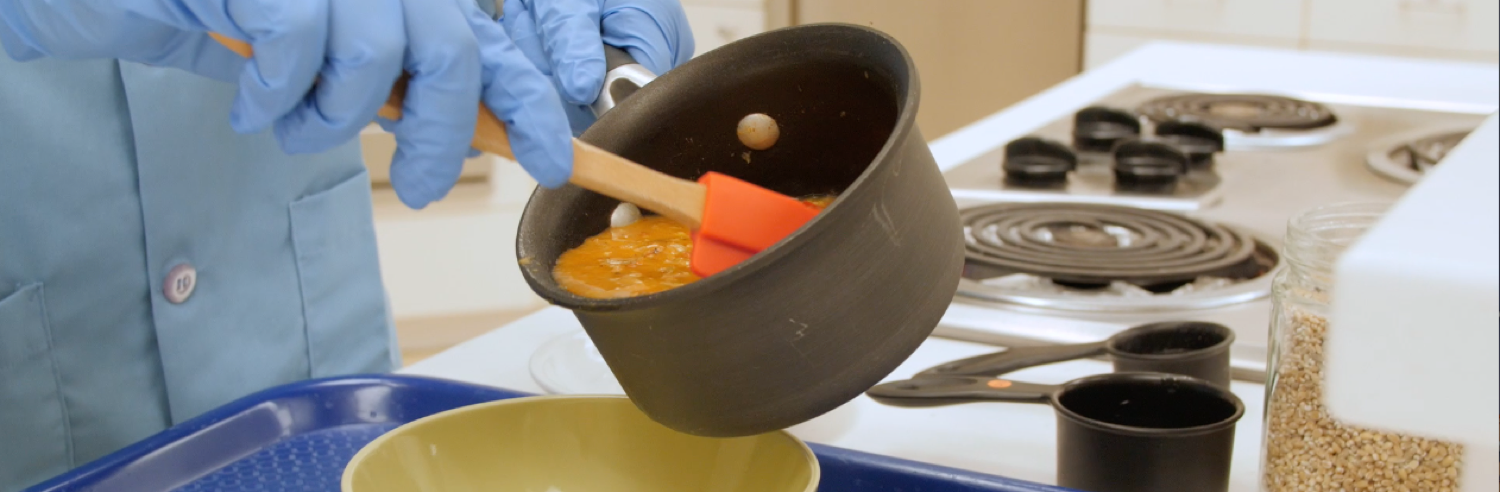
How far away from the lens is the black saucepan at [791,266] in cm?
49

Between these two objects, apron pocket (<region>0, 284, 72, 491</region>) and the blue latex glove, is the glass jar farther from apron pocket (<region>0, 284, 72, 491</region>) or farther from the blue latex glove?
apron pocket (<region>0, 284, 72, 491</region>)

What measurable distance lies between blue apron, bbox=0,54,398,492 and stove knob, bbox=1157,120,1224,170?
879 mm

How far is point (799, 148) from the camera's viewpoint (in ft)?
2.24

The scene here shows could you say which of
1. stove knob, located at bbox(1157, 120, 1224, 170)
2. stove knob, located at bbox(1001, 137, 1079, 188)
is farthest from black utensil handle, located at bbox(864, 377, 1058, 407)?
stove knob, located at bbox(1157, 120, 1224, 170)

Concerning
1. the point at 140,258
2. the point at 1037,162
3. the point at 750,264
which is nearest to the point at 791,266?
the point at 750,264

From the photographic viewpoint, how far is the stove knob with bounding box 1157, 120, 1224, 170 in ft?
4.44

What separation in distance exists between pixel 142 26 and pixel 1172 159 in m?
1.01

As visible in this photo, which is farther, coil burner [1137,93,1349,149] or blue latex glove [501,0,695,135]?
coil burner [1137,93,1349,149]

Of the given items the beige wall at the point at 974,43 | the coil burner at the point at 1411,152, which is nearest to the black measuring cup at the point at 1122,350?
the coil burner at the point at 1411,152

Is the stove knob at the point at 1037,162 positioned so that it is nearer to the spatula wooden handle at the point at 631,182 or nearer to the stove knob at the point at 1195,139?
the stove knob at the point at 1195,139

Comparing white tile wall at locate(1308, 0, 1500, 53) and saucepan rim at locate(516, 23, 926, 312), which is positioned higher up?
saucepan rim at locate(516, 23, 926, 312)

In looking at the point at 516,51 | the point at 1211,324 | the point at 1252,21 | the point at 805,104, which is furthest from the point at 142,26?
the point at 1252,21

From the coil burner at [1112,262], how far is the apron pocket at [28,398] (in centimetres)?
65

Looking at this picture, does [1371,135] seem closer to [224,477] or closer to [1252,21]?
[1252,21]
